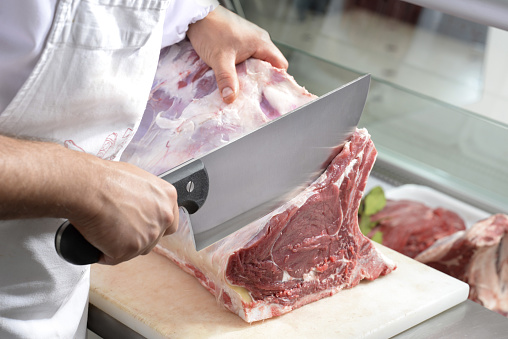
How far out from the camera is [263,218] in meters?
1.45

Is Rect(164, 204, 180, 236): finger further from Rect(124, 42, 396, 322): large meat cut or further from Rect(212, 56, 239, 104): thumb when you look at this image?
Rect(212, 56, 239, 104): thumb

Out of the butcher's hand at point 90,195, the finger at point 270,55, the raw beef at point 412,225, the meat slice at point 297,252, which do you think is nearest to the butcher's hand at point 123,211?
the butcher's hand at point 90,195

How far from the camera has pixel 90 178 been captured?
3.33 ft

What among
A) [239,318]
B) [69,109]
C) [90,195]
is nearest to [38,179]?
[90,195]

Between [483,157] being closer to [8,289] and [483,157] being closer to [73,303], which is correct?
[73,303]

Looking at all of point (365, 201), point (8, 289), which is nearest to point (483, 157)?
point (365, 201)

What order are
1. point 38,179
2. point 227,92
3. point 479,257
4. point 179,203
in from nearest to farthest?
point 38,179, point 179,203, point 227,92, point 479,257

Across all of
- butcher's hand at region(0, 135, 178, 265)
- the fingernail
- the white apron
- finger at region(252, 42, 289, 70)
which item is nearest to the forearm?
butcher's hand at region(0, 135, 178, 265)

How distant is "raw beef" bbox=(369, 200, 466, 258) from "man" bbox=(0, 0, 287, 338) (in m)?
1.10

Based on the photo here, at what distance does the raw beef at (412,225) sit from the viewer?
2.06 metres

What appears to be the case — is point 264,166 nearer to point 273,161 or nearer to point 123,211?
point 273,161

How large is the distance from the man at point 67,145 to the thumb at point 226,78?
0.39m

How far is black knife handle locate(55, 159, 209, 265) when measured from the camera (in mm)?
1069

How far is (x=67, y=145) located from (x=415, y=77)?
329 centimetres
